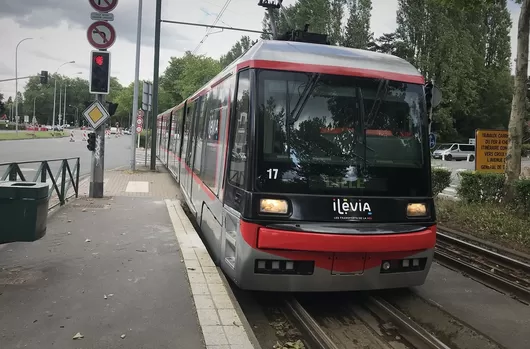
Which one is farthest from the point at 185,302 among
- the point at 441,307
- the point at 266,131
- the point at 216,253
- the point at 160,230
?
the point at 160,230

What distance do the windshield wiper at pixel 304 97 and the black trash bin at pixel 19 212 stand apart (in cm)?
290

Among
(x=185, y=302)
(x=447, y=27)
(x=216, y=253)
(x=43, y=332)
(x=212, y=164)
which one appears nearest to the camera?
(x=43, y=332)

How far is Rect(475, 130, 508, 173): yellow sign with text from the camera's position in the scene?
1346 centimetres

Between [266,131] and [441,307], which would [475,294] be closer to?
[441,307]

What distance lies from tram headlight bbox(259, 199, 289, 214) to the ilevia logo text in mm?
503

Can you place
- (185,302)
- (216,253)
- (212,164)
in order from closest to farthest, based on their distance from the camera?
(185,302), (216,253), (212,164)

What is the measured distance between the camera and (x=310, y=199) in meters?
4.57

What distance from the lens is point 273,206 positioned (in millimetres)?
4520

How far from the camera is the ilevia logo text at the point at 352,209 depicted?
4.63 m

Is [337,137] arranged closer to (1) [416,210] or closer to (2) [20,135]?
(1) [416,210]

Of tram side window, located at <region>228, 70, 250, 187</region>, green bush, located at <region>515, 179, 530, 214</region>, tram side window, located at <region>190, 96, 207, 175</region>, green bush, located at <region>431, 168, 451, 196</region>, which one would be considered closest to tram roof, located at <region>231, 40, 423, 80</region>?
tram side window, located at <region>228, 70, 250, 187</region>

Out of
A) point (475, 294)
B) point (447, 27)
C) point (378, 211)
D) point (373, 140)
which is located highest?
point (447, 27)

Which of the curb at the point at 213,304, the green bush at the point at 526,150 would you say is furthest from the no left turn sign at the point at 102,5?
the green bush at the point at 526,150

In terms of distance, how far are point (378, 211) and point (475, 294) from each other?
2404 mm
